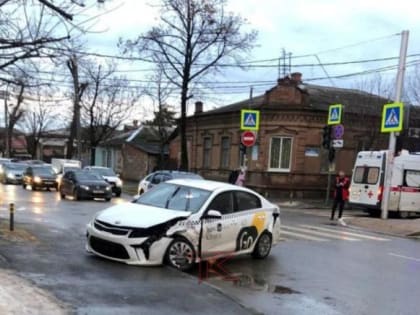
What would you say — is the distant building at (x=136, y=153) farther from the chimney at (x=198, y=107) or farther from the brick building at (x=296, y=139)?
the brick building at (x=296, y=139)

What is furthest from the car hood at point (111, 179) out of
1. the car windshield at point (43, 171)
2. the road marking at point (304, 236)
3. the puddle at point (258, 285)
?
the puddle at point (258, 285)

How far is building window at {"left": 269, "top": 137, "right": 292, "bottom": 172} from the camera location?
120 feet

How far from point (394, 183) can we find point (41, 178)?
789 inches

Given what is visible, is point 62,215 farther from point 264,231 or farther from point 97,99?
point 97,99

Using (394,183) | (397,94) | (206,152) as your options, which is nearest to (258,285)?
(397,94)

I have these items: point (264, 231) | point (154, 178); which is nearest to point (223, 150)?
point (154, 178)

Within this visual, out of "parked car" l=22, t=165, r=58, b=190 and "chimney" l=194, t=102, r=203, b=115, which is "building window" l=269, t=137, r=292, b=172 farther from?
"parked car" l=22, t=165, r=58, b=190

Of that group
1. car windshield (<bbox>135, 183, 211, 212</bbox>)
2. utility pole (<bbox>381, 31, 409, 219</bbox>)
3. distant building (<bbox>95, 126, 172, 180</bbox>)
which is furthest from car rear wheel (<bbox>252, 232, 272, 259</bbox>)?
distant building (<bbox>95, 126, 172, 180</bbox>)

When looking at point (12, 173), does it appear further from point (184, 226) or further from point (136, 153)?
point (184, 226)

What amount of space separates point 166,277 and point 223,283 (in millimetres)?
968

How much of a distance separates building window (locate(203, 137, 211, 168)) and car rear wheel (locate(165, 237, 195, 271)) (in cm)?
3244

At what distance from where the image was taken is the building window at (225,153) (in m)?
40.6

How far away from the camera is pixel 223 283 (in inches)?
383

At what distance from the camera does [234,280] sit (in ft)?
32.9
